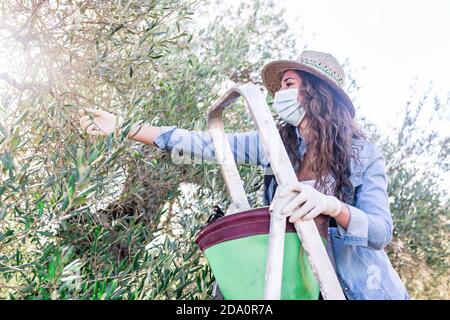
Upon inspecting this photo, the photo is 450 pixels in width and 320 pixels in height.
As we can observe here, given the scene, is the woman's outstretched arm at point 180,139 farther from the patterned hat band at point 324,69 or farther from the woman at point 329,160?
the patterned hat band at point 324,69

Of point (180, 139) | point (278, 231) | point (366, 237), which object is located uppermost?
point (180, 139)

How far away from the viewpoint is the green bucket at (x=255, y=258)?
1.94 metres

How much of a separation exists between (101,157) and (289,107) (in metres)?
0.94

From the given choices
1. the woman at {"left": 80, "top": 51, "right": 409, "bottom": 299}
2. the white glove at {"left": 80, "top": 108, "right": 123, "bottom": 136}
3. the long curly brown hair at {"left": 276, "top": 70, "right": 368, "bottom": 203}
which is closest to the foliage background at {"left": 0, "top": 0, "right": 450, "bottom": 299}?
the white glove at {"left": 80, "top": 108, "right": 123, "bottom": 136}

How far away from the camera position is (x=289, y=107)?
269 cm

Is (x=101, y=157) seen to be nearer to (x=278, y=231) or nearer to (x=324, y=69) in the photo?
(x=278, y=231)

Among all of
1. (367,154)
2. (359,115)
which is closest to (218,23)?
(359,115)

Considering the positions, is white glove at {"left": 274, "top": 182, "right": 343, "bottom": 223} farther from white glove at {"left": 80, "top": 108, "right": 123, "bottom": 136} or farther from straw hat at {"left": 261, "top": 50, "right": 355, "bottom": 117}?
→ white glove at {"left": 80, "top": 108, "right": 123, "bottom": 136}

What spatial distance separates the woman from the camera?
2143mm

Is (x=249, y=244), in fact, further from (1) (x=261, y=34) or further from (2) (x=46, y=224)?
(1) (x=261, y=34)

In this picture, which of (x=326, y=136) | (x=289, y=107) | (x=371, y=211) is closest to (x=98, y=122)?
(x=289, y=107)

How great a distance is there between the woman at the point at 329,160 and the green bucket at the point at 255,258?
0.11 m

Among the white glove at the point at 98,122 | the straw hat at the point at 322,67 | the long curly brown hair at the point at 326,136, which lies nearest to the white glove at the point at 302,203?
the long curly brown hair at the point at 326,136

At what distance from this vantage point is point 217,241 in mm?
2043
